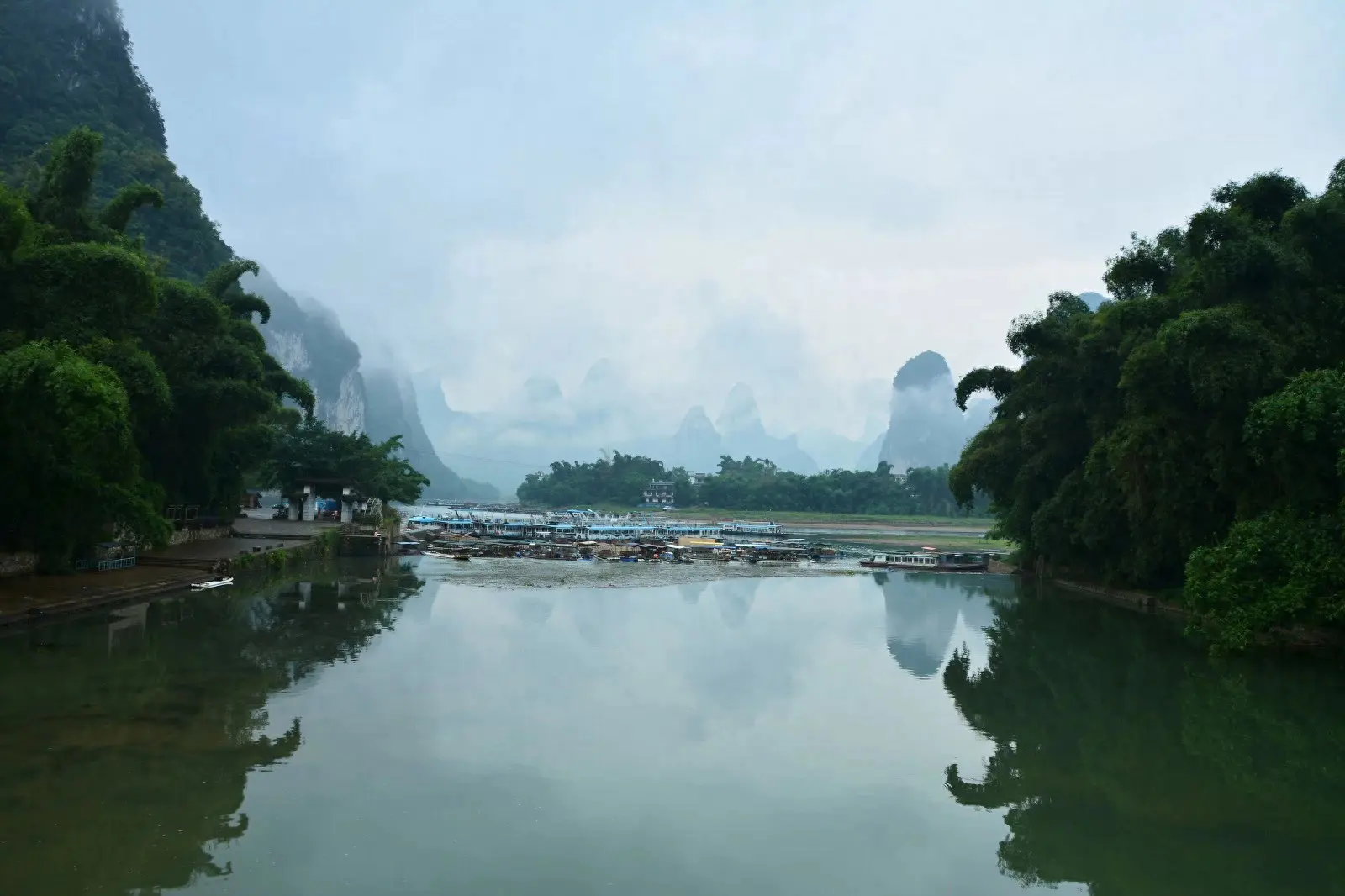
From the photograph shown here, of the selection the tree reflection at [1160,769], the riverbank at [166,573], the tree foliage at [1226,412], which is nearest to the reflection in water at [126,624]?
the riverbank at [166,573]

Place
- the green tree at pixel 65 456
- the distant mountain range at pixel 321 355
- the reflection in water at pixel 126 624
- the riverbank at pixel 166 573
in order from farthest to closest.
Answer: the distant mountain range at pixel 321 355, the riverbank at pixel 166 573, the reflection in water at pixel 126 624, the green tree at pixel 65 456

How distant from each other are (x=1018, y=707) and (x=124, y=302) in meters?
16.5

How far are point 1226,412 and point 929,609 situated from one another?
35.7 feet

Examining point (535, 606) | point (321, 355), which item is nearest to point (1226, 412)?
point (535, 606)

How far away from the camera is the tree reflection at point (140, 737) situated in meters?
6.80

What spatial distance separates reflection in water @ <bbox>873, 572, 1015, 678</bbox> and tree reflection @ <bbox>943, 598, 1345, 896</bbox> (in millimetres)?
813

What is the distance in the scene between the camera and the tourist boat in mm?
39594

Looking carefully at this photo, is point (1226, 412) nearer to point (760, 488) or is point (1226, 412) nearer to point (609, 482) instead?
point (760, 488)

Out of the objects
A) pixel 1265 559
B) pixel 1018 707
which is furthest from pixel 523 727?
pixel 1265 559

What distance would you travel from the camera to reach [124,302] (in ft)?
57.0

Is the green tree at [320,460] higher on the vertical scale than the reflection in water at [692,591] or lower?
higher

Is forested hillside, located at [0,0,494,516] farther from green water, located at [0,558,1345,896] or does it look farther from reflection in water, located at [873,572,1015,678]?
reflection in water, located at [873,572,1015,678]

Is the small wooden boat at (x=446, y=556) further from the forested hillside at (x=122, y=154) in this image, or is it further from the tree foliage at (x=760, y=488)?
the tree foliage at (x=760, y=488)

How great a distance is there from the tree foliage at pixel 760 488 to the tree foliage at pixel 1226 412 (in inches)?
1861
